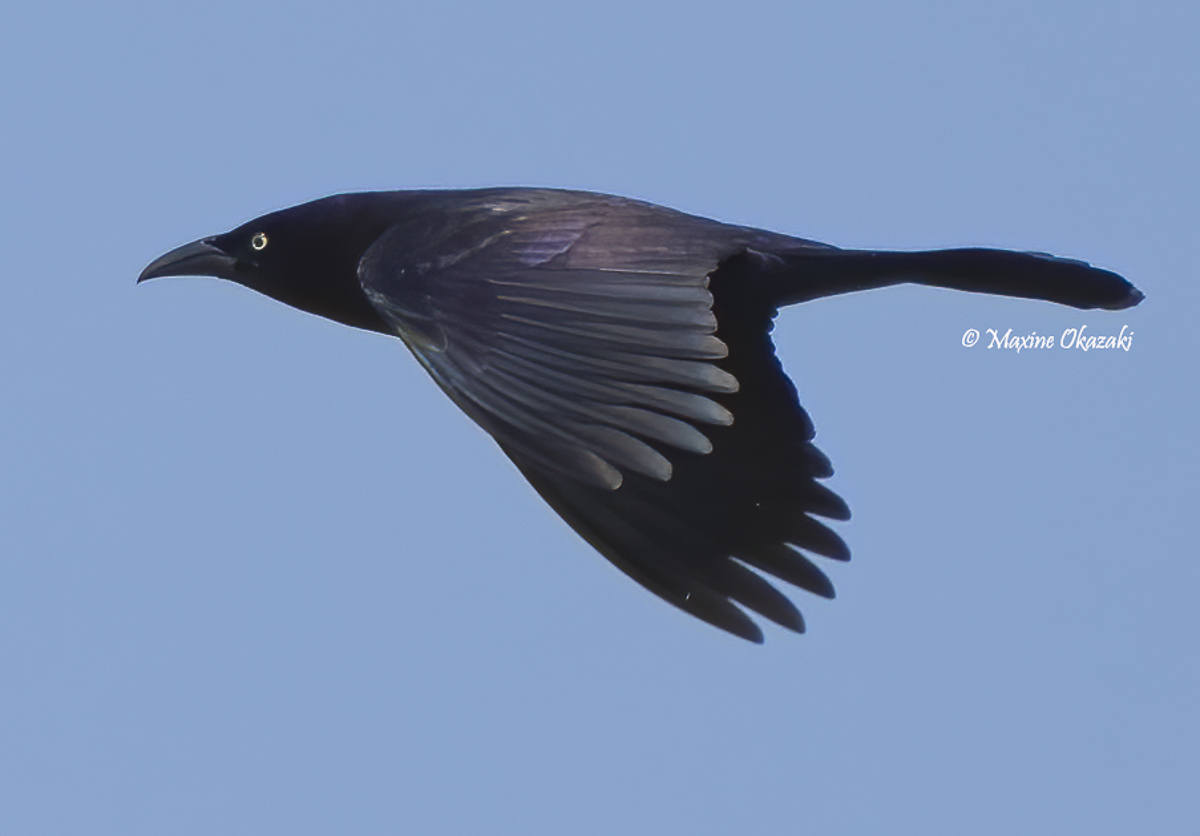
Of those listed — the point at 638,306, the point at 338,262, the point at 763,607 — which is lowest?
the point at 763,607

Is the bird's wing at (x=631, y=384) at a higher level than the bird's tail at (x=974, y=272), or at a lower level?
lower

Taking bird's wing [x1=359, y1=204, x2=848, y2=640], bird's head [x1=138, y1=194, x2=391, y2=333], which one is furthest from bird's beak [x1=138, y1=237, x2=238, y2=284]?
bird's wing [x1=359, y1=204, x2=848, y2=640]

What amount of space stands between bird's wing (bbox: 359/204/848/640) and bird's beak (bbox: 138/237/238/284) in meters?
0.79

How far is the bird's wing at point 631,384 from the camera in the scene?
3117mm

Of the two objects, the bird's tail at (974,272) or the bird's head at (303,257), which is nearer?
the bird's tail at (974,272)

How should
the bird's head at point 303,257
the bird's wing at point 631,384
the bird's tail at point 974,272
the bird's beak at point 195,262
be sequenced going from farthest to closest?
1. the bird's beak at point 195,262
2. the bird's head at point 303,257
3. the bird's tail at point 974,272
4. the bird's wing at point 631,384

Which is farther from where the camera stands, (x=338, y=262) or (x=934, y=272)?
(x=338, y=262)

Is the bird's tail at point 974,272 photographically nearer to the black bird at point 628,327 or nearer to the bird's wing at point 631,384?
the black bird at point 628,327

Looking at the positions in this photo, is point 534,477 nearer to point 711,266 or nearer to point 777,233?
point 711,266

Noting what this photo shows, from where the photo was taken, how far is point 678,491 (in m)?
3.91

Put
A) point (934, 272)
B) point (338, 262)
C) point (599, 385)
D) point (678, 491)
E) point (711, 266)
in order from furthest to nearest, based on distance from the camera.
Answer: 1. point (338, 262)
2. point (678, 491)
3. point (934, 272)
4. point (711, 266)
5. point (599, 385)

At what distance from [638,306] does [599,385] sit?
8.5 inches

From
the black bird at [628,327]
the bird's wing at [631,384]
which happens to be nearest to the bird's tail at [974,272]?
the black bird at [628,327]

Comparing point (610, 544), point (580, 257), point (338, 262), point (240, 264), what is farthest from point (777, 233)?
point (240, 264)
